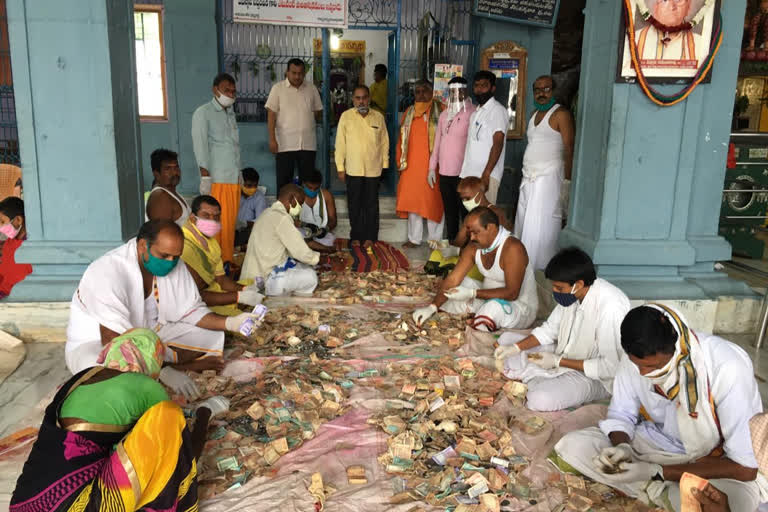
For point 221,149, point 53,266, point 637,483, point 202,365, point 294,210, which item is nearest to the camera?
point 637,483

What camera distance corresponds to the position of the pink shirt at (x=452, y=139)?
20.9ft

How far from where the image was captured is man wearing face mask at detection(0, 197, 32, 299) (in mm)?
4330

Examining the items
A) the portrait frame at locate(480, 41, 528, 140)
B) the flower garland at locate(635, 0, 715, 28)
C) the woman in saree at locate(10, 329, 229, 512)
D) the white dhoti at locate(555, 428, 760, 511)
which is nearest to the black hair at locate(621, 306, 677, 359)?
the white dhoti at locate(555, 428, 760, 511)

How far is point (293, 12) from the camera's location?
745 centimetres

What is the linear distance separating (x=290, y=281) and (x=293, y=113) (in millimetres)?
2520

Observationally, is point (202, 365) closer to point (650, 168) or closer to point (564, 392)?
point (564, 392)

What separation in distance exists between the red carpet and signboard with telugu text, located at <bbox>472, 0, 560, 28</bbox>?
130 inches

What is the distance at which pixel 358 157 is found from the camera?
6852 mm

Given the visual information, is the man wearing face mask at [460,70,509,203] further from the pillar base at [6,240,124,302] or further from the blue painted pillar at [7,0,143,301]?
the pillar base at [6,240,124,302]

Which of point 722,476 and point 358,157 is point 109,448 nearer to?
point 722,476

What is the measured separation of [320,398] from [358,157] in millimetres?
3984

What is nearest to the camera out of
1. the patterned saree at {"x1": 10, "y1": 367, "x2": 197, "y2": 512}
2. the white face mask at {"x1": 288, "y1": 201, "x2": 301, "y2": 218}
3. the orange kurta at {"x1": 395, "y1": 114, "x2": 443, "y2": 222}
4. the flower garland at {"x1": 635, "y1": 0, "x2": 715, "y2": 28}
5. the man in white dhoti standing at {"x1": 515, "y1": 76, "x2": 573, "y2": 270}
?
the patterned saree at {"x1": 10, "y1": 367, "x2": 197, "y2": 512}

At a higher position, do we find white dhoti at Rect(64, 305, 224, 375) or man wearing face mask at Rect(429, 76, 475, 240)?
man wearing face mask at Rect(429, 76, 475, 240)

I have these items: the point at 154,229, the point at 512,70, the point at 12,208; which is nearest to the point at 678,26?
the point at 154,229
